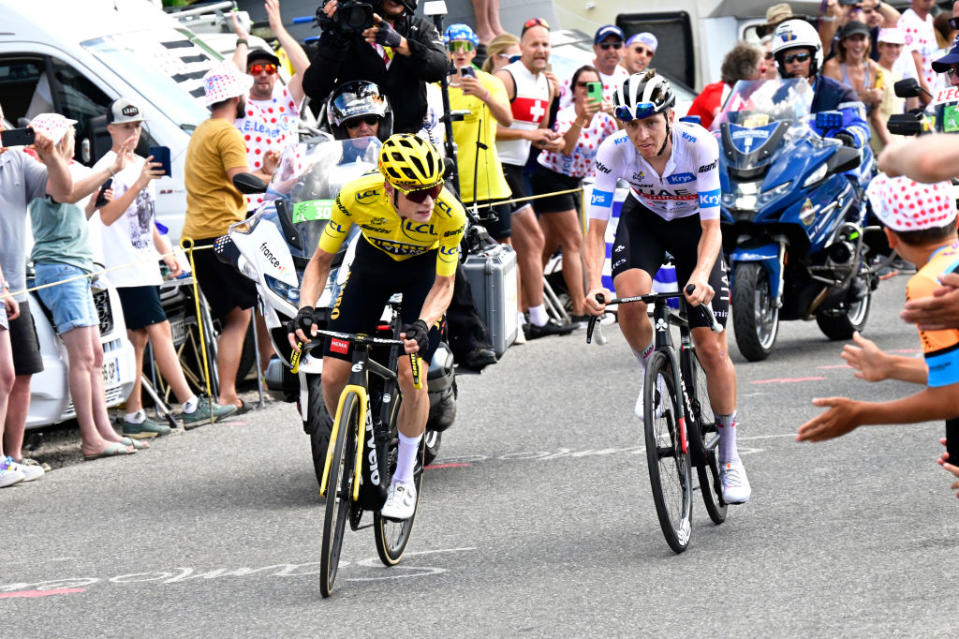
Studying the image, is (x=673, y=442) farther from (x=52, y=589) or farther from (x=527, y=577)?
(x=52, y=589)

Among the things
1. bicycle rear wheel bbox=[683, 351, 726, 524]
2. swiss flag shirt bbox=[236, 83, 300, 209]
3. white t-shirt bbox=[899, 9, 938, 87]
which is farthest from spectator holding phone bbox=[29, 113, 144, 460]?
white t-shirt bbox=[899, 9, 938, 87]

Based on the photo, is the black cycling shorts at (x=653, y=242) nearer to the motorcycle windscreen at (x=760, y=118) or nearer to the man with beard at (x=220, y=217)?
the man with beard at (x=220, y=217)

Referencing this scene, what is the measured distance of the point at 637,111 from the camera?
26.5 feet

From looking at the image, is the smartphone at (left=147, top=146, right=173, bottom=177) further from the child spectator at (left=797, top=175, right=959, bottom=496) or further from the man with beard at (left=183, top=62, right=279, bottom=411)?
the child spectator at (left=797, top=175, right=959, bottom=496)

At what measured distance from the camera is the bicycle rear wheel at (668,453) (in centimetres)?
727

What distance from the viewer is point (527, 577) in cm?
718

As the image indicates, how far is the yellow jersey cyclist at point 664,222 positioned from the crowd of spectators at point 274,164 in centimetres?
227

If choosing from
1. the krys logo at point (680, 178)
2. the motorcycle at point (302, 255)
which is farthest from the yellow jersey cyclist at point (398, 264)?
the krys logo at point (680, 178)

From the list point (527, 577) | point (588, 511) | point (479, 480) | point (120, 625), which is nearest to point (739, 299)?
point (479, 480)

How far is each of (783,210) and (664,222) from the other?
174 inches

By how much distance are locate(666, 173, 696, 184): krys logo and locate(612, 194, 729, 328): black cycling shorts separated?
25cm

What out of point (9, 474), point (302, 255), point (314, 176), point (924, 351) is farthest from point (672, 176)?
point (9, 474)

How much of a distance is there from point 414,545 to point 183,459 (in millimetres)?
3099

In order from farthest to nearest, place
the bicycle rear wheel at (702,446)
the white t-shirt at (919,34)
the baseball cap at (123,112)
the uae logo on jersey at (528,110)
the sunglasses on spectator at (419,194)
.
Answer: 1. the white t-shirt at (919,34)
2. the uae logo on jersey at (528,110)
3. the baseball cap at (123,112)
4. the bicycle rear wheel at (702,446)
5. the sunglasses on spectator at (419,194)
